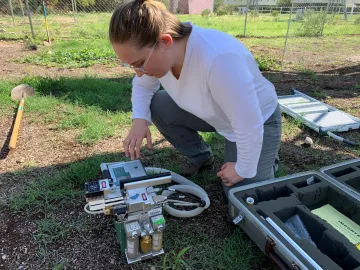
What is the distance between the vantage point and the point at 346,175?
1.89 meters

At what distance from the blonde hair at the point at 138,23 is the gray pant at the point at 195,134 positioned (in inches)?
29.9

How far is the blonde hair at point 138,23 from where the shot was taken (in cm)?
125

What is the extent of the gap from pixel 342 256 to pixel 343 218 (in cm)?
42

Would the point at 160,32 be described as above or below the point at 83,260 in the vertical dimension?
above

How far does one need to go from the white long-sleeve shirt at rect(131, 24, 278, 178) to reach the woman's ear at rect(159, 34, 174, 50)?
13 centimetres

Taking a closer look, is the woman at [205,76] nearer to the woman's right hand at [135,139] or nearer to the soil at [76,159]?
the woman's right hand at [135,139]

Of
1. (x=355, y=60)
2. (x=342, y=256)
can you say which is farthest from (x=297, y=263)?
(x=355, y=60)

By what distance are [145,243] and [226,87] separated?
0.83 metres

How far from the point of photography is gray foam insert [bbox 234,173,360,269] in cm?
134

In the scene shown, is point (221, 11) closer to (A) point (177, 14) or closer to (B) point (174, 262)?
(A) point (177, 14)

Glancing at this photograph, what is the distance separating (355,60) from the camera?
685cm

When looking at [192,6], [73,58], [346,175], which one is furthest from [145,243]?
[192,6]

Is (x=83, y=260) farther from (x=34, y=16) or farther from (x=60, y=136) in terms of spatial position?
(x=34, y=16)

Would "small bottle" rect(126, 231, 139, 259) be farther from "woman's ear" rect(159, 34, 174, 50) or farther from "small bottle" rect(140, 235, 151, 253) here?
"woman's ear" rect(159, 34, 174, 50)
